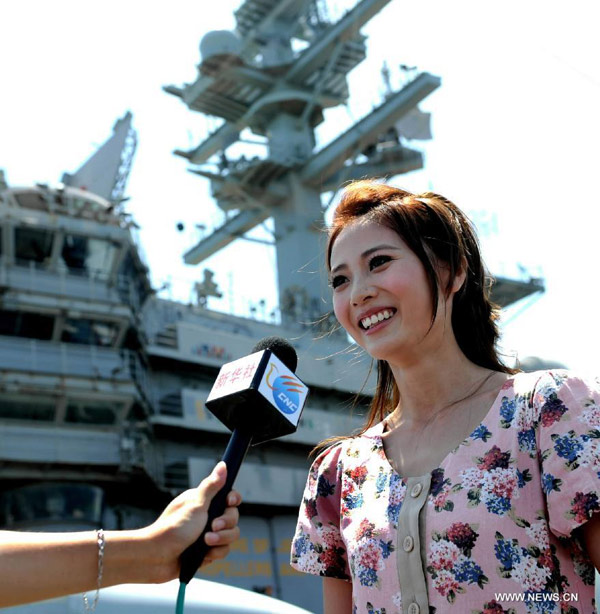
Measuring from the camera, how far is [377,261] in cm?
274

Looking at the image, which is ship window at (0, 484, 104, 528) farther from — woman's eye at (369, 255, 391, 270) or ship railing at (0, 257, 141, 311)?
woman's eye at (369, 255, 391, 270)

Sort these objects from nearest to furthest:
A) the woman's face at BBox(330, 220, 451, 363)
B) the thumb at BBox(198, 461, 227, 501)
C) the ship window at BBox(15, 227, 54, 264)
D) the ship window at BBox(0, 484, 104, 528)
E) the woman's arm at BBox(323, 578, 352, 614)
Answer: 1. the thumb at BBox(198, 461, 227, 501)
2. the woman's face at BBox(330, 220, 451, 363)
3. the woman's arm at BBox(323, 578, 352, 614)
4. the ship window at BBox(0, 484, 104, 528)
5. the ship window at BBox(15, 227, 54, 264)

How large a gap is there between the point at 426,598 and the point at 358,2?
35.9m

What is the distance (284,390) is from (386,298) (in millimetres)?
450

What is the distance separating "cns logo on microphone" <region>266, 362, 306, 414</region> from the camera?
8.36ft

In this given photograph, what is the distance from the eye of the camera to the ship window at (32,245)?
27578 mm

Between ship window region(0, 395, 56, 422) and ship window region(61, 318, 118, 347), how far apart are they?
7.71ft

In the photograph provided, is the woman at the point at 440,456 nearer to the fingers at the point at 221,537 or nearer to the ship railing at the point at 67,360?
the fingers at the point at 221,537

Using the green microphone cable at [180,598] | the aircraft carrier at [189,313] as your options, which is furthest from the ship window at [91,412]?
the green microphone cable at [180,598]

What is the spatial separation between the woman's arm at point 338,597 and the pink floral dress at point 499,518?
0.20 m

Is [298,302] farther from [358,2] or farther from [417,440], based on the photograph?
[417,440]

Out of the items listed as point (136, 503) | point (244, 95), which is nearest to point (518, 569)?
point (136, 503)

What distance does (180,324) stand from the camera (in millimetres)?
33344

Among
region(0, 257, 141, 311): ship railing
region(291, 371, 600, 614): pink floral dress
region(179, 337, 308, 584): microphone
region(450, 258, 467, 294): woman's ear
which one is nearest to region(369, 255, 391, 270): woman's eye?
region(450, 258, 467, 294): woman's ear
